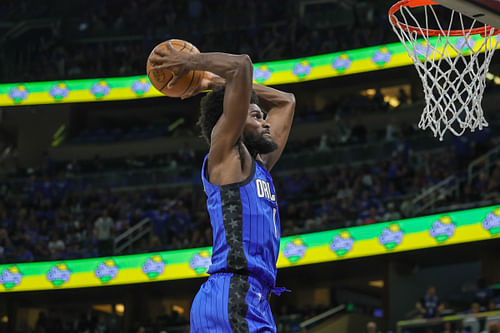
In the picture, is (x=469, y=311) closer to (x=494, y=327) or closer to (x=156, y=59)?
(x=494, y=327)

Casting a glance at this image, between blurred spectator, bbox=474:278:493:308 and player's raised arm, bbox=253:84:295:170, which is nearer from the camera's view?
player's raised arm, bbox=253:84:295:170

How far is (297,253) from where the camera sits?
53.6ft

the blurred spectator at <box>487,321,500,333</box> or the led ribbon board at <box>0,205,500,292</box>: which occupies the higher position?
the led ribbon board at <box>0,205,500,292</box>

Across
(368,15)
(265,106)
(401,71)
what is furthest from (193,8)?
(265,106)

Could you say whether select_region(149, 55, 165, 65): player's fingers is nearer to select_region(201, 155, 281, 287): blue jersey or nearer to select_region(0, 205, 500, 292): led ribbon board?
select_region(201, 155, 281, 287): blue jersey

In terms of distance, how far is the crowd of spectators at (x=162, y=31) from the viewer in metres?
21.8

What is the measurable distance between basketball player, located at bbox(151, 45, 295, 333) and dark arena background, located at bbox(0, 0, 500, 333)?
8723mm

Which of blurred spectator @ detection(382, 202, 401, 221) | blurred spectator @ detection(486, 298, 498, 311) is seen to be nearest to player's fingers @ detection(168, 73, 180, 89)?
blurred spectator @ detection(486, 298, 498, 311)

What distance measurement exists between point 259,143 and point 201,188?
16911 millimetres

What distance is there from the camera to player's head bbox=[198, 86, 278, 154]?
167 inches

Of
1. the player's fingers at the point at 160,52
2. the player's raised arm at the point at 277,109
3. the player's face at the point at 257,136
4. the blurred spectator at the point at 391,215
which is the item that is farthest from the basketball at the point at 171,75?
the blurred spectator at the point at 391,215

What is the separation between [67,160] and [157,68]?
20839mm

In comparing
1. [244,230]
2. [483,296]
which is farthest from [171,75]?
[483,296]

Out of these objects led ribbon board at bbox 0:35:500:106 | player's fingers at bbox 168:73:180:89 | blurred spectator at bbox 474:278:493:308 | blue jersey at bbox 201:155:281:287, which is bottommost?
blurred spectator at bbox 474:278:493:308
